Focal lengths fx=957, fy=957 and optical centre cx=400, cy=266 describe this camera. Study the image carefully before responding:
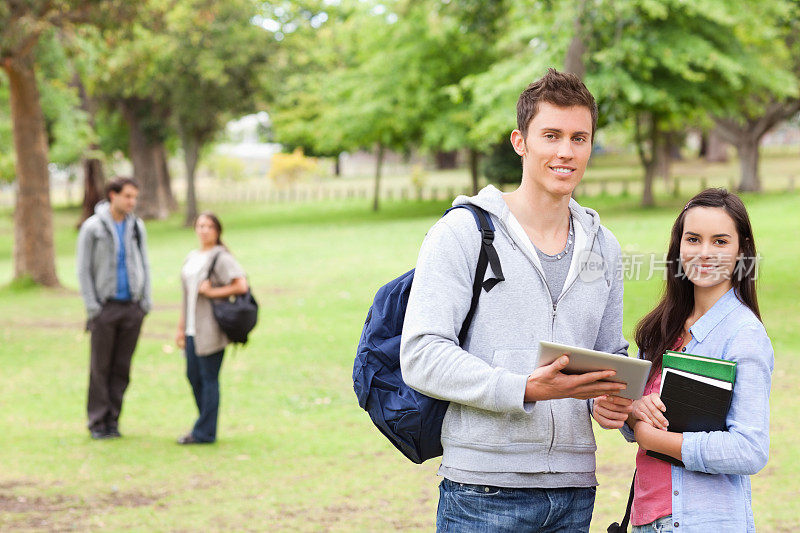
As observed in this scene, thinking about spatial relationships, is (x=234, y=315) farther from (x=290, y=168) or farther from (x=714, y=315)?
(x=290, y=168)

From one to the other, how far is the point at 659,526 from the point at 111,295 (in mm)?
6415

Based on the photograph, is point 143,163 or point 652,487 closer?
point 652,487

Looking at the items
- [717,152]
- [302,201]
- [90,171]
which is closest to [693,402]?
[90,171]

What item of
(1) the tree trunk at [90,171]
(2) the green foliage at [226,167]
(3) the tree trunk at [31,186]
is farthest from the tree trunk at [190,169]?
(2) the green foliage at [226,167]

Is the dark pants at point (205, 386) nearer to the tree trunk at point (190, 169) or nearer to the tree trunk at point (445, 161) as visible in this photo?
the tree trunk at point (190, 169)

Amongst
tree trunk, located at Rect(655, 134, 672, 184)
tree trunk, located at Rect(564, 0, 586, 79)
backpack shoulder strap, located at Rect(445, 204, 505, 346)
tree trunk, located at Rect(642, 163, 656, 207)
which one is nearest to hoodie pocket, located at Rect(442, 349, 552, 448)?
backpack shoulder strap, located at Rect(445, 204, 505, 346)

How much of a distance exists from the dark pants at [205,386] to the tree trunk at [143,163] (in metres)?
35.5

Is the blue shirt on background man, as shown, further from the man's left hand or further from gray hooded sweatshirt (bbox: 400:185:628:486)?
the man's left hand

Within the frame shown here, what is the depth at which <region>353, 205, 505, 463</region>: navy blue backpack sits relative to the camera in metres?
2.71

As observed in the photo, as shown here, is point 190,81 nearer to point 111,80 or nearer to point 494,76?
point 111,80

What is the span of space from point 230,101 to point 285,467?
30210 mm

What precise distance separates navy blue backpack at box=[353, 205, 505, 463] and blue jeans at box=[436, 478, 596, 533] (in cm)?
16

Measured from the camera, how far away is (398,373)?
9.23 feet

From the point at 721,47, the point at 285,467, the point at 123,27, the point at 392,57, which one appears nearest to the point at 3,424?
the point at 285,467
